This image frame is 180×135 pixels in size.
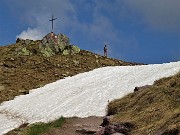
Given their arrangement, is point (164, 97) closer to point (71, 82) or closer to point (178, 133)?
point (178, 133)

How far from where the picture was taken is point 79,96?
1486 inches

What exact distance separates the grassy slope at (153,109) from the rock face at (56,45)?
134 ft

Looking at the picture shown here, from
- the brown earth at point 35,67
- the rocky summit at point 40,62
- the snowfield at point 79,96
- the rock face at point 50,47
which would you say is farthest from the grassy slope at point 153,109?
the rock face at point 50,47

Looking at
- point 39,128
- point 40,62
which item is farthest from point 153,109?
point 40,62

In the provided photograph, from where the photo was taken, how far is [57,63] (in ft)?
208

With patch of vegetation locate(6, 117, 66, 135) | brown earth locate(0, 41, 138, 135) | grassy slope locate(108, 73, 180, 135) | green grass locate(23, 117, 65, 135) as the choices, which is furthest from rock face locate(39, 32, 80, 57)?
green grass locate(23, 117, 65, 135)

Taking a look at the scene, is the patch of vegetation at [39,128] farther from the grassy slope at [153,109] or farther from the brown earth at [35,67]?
the brown earth at [35,67]

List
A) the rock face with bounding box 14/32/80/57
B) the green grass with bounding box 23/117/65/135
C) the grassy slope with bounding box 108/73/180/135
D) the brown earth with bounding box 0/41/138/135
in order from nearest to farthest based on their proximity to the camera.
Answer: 1. the grassy slope with bounding box 108/73/180/135
2. the green grass with bounding box 23/117/65/135
3. the brown earth with bounding box 0/41/138/135
4. the rock face with bounding box 14/32/80/57

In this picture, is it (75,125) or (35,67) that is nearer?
(75,125)

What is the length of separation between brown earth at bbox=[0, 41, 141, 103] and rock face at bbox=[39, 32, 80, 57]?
145 cm

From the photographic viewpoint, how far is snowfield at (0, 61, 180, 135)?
3328 centimetres

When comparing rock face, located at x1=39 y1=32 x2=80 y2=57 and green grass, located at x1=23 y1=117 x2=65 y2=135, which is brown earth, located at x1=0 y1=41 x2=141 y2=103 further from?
green grass, located at x1=23 y1=117 x2=65 y2=135

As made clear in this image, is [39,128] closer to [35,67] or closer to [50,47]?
[35,67]

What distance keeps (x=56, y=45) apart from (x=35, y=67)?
9754mm
